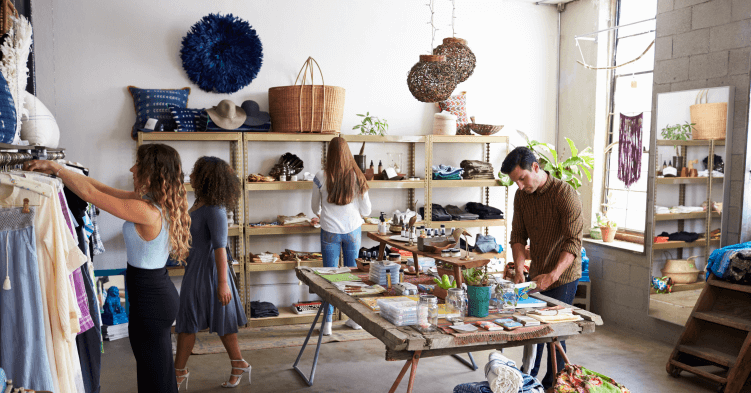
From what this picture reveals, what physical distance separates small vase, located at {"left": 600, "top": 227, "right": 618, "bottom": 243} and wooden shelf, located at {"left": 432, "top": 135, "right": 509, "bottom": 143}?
1.42m

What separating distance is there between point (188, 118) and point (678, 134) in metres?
4.47

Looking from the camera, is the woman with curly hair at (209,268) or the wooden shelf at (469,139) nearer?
the woman with curly hair at (209,268)

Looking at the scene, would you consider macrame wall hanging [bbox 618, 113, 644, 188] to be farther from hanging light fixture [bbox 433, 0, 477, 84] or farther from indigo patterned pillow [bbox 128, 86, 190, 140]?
indigo patterned pillow [bbox 128, 86, 190, 140]

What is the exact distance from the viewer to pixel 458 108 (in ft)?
21.3

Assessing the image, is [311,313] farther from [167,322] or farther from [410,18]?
[410,18]

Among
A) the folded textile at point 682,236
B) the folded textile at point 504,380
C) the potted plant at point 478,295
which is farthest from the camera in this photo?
the folded textile at point 682,236

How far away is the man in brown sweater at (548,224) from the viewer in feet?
12.0

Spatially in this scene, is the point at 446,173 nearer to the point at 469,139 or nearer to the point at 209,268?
the point at 469,139

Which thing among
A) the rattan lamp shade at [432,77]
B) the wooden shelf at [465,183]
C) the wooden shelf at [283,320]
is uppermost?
the rattan lamp shade at [432,77]

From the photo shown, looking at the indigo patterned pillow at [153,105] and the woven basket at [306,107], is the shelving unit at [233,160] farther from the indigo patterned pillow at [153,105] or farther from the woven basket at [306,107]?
the woven basket at [306,107]

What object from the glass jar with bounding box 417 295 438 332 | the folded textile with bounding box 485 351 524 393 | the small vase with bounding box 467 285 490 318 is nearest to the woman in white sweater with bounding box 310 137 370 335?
the small vase with bounding box 467 285 490 318

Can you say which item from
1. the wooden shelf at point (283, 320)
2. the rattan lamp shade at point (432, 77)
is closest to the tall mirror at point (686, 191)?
the rattan lamp shade at point (432, 77)

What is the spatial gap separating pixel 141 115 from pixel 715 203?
5164 millimetres

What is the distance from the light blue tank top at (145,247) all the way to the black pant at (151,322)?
0.04m
